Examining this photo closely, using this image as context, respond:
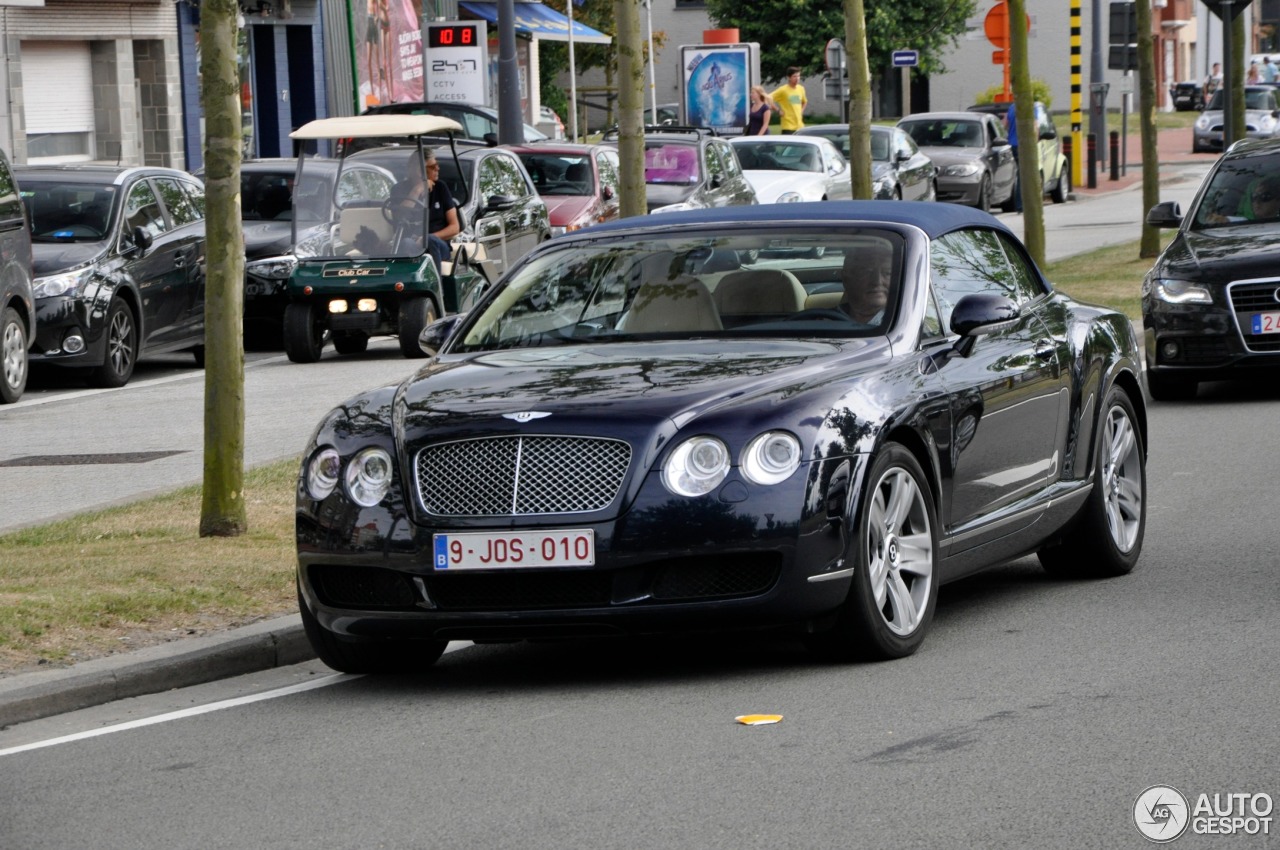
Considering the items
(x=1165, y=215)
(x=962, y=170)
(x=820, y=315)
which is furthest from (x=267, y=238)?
(x=962, y=170)

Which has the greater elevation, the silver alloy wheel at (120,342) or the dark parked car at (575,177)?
the dark parked car at (575,177)

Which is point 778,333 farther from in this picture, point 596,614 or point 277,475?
point 277,475

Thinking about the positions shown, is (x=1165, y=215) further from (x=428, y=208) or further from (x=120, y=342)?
(x=120, y=342)

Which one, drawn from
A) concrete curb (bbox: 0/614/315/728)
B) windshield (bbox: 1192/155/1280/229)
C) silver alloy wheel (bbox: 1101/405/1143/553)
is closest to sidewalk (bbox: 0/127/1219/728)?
concrete curb (bbox: 0/614/315/728)

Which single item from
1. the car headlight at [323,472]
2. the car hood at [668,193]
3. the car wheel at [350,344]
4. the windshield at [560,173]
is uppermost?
the windshield at [560,173]

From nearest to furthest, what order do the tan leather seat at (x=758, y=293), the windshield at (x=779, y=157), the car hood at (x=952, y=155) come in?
the tan leather seat at (x=758, y=293), the windshield at (x=779, y=157), the car hood at (x=952, y=155)

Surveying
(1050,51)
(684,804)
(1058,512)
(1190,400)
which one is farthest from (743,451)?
(1050,51)

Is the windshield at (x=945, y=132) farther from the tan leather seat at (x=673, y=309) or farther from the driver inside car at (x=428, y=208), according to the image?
the tan leather seat at (x=673, y=309)

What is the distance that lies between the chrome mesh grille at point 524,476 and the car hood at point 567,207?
16.7 m

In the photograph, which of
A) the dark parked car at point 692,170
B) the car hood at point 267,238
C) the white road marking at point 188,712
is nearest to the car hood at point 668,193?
the dark parked car at point 692,170

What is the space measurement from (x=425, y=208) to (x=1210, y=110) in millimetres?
45324

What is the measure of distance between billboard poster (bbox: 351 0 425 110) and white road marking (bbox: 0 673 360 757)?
3314 cm

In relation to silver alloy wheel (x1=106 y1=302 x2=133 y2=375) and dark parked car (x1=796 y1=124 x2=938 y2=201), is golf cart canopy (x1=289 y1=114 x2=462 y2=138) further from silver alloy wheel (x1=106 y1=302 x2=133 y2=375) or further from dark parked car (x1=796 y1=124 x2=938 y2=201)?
dark parked car (x1=796 y1=124 x2=938 y2=201)

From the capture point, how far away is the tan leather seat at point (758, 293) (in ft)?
26.9
